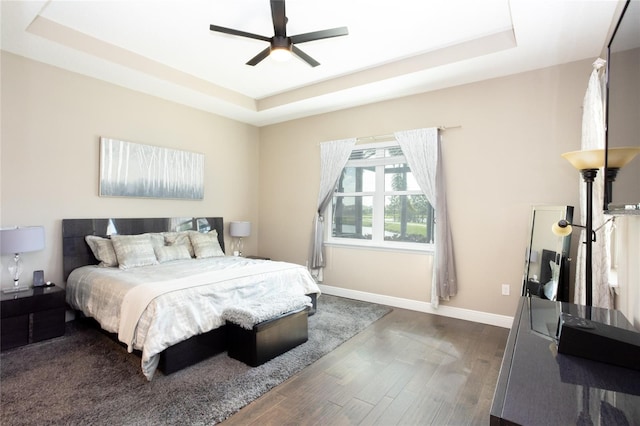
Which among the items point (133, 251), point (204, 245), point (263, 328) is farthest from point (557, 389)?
point (204, 245)

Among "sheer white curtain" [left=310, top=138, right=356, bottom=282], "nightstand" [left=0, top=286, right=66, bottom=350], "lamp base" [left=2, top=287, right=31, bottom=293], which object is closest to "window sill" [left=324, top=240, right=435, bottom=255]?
"sheer white curtain" [left=310, top=138, right=356, bottom=282]

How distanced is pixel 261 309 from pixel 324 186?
8.26 feet

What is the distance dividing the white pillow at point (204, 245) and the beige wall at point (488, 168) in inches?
69.0

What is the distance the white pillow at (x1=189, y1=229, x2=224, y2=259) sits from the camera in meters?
4.30

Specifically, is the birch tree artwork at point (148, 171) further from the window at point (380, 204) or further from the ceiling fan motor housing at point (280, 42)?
the ceiling fan motor housing at point (280, 42)

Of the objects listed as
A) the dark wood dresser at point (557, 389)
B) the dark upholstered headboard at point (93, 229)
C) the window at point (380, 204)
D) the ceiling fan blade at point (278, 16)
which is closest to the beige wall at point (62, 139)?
the dark upholstered headboard at point (93, 229)

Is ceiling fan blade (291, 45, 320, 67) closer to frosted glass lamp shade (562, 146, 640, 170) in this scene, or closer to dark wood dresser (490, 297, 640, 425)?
frosted glass lamp shade (562, 146, 640, 170)

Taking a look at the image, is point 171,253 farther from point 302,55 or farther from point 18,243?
point 302,55

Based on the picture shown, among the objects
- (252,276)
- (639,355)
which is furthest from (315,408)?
(639,355)

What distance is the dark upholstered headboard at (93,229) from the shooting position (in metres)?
3.57

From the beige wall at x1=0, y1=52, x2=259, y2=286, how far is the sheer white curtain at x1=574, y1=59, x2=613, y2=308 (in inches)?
180

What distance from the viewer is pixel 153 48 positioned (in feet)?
11.2

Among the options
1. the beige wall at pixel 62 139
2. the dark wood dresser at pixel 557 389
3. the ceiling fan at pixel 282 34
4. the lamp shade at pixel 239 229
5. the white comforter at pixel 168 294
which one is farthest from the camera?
the lamp shade at pixel 239 229

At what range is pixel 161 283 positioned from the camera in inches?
108
